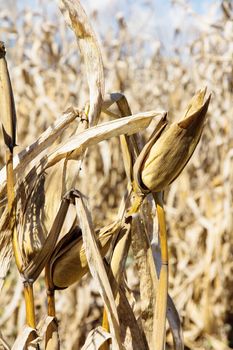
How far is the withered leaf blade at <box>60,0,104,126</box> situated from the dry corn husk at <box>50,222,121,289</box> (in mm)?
83

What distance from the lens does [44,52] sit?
9.50ft

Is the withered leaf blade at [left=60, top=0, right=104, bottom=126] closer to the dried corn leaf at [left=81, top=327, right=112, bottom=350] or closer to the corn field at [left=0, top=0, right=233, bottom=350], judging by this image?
the corn field at [left=0, top=0, right=233, bottom=350]

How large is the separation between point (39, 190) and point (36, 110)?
2143 mm

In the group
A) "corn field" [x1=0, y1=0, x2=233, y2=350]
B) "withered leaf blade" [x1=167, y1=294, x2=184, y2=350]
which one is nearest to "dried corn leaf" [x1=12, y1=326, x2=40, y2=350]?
"corn field" [x1=0, y1=0, x2=233, y2=350]

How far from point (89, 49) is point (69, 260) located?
0.15 m

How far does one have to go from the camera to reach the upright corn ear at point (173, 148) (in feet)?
1.30

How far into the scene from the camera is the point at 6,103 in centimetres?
41

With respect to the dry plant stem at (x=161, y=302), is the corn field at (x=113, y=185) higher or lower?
higher

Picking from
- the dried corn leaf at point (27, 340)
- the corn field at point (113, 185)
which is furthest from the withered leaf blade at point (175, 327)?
the dried corn leaf at point (27, 340)

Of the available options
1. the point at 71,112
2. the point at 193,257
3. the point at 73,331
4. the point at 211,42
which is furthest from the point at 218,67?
the point at 71,112

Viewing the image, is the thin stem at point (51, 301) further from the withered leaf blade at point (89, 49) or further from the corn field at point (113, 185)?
the withered leaf blade at point (89, 49)

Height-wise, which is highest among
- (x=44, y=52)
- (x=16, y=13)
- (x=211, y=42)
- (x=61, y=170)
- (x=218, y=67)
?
(x=16, y=13)

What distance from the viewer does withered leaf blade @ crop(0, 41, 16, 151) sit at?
41 cm

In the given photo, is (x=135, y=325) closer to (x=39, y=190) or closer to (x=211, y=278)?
(x=39, y=190)
